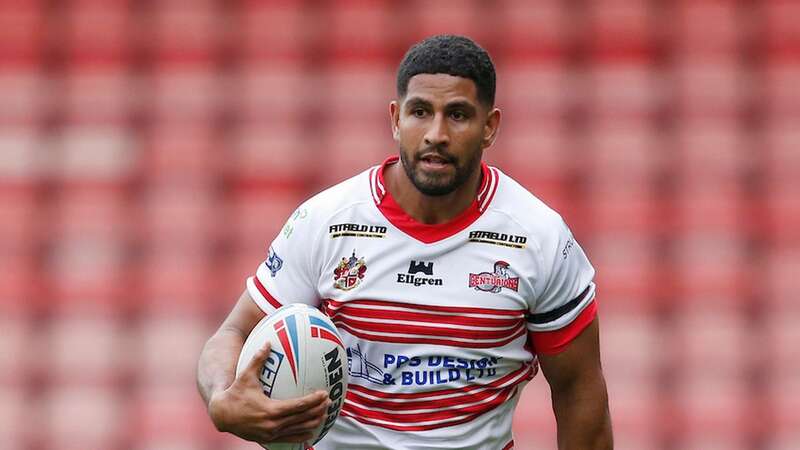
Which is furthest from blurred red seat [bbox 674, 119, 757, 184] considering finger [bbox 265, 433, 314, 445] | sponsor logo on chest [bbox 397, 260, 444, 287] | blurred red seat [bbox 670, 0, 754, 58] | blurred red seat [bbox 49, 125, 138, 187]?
finger [bbox 265, 433, 314, 445]

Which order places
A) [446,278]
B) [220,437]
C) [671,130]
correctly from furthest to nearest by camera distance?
[671,130]
[220,437]
[446,278]

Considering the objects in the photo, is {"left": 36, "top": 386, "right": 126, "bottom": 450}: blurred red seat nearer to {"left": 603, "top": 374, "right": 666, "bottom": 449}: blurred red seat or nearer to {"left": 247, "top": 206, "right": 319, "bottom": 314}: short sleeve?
{"left": 603, "top": 374, "right": 666, "bottom": 449}: blurred red seat

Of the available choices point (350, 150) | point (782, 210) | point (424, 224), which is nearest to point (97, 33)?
point (350, 150)

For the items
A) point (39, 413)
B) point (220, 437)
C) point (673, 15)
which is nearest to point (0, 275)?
point (39, 413)

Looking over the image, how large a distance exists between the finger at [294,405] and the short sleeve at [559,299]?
0.68 m

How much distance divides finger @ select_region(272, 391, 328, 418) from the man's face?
617mm

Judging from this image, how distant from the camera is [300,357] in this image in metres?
3.32

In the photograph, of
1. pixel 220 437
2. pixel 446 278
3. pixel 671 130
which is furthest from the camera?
pixel 671 130

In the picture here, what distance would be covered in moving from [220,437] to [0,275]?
4.64 ft

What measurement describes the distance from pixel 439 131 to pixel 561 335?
0.62 metres

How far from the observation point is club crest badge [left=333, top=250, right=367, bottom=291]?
3572 mm

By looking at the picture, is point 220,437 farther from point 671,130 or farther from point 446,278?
point 446,278

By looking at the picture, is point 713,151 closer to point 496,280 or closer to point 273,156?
point 273,156

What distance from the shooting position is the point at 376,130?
7246 millimetres
